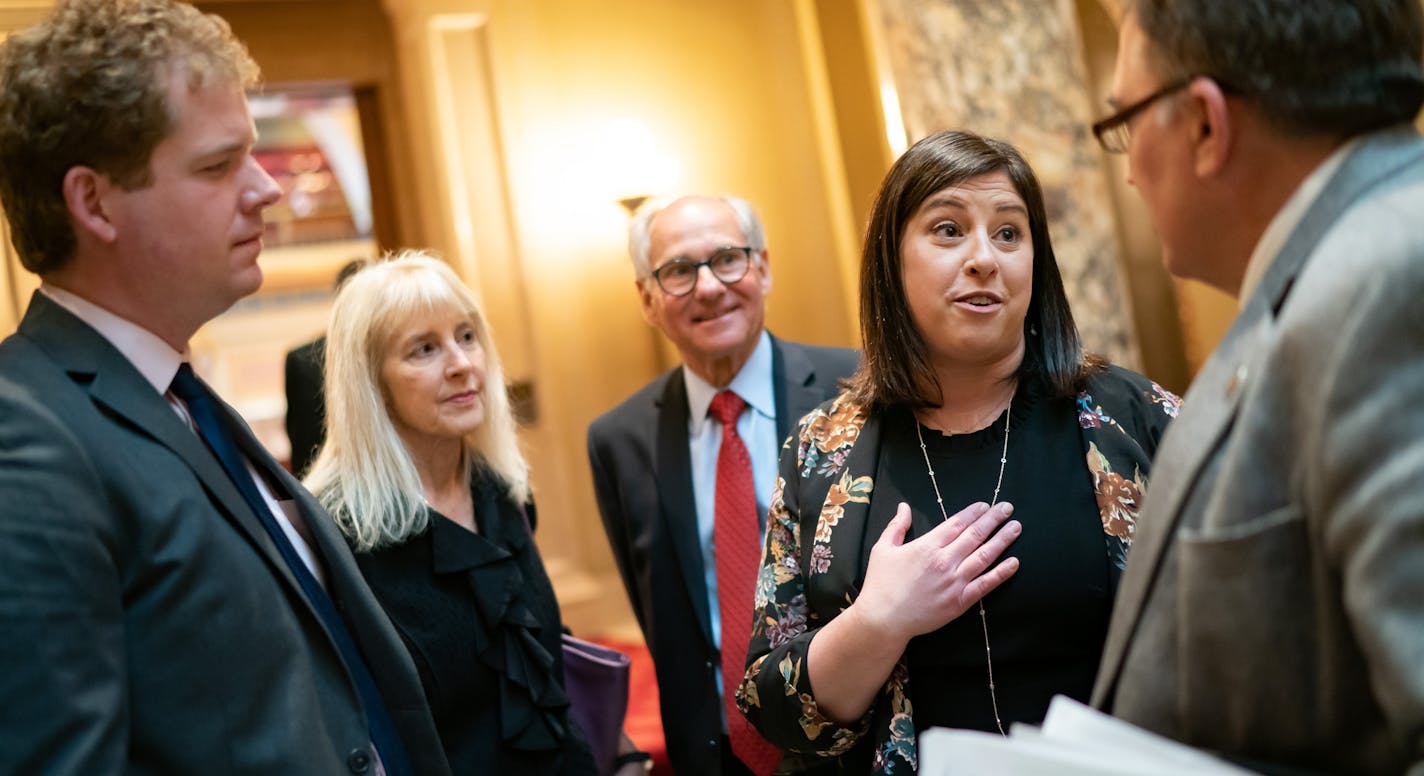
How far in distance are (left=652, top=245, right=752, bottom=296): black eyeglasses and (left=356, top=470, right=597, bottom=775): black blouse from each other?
804 millimetres

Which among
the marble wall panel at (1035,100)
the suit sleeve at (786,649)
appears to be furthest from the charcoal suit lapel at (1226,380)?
the marble wall panel at (1035,100)

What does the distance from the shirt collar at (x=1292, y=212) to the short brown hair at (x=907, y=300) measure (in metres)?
0.76

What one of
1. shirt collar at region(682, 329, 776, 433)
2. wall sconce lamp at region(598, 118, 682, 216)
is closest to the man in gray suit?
shirt collar at region(682, 329, 776, 433)

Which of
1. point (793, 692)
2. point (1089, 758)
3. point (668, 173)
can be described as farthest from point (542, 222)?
point (1089, 758)

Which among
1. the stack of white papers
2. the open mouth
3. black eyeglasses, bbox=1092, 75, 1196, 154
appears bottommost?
the stack of white papers

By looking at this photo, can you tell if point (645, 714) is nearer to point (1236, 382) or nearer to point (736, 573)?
point (736, 573)

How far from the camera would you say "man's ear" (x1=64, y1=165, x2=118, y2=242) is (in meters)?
1.47

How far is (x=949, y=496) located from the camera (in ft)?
6.03

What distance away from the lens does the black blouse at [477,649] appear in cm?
238

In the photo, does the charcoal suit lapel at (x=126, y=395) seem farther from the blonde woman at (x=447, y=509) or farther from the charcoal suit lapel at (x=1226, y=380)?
the charcoal suit lapel at (x=1226, y=380)

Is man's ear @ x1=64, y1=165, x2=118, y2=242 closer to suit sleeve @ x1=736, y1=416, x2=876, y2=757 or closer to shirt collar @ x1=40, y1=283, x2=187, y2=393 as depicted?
shirt collar @ x1=40, y1=283, x2=187, y2=393

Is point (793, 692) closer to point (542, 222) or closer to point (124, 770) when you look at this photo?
point (124, 770)

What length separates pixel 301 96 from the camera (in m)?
5.94

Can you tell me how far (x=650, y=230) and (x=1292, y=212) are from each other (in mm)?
2165
